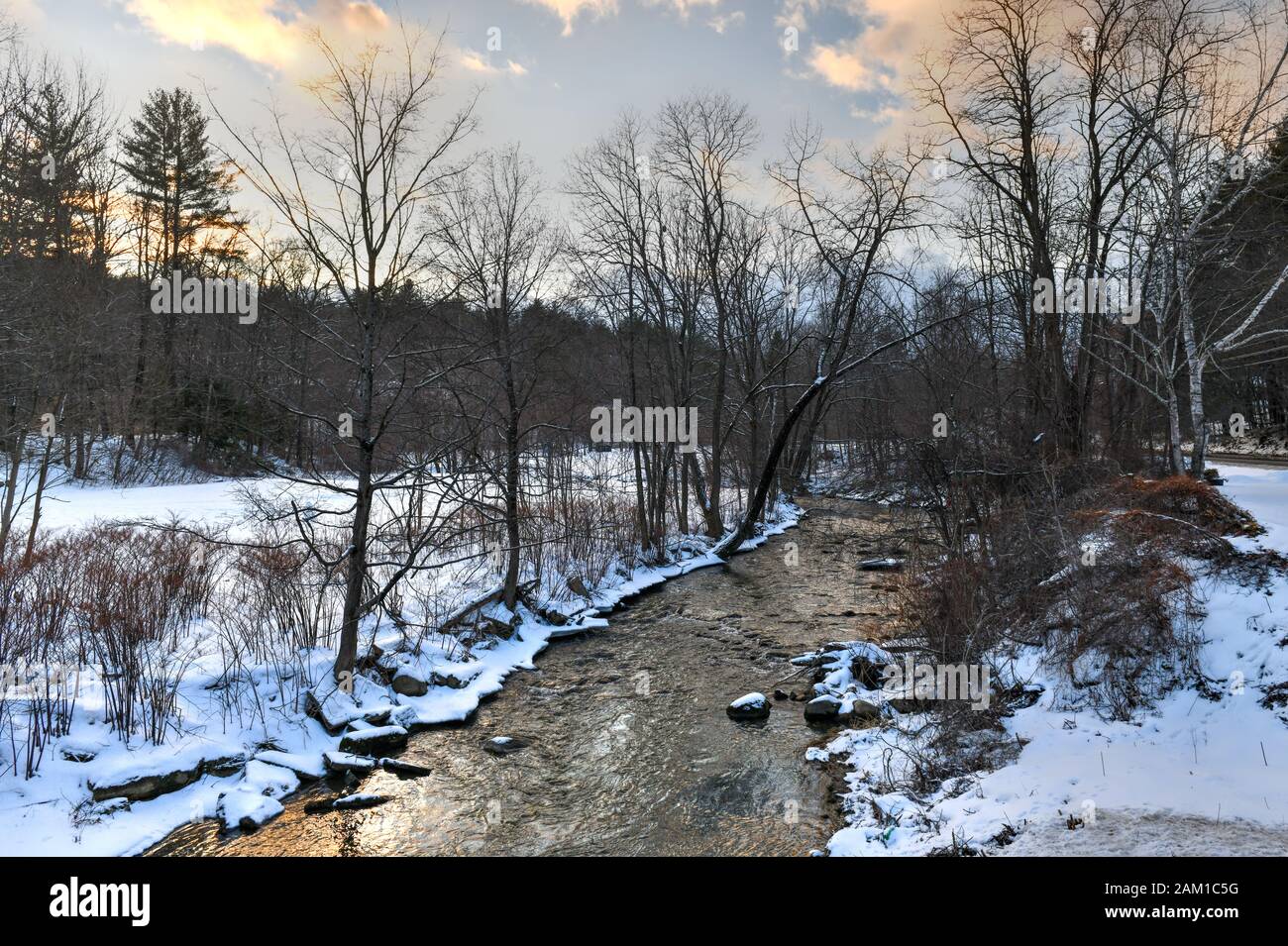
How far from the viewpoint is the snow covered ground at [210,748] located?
548 cm

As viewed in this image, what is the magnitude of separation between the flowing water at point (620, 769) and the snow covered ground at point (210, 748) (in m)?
0.27

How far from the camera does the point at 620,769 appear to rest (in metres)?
7.28

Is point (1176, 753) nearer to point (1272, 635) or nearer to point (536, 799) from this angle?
point (1272, 635)

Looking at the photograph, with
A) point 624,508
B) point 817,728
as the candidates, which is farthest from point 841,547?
point 817,728

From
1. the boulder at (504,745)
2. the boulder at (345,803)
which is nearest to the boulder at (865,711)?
the boulder at (504,745)

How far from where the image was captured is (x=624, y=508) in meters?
19.0

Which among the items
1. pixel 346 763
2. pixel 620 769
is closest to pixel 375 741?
pixel 346 763

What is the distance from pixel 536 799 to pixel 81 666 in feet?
16.7

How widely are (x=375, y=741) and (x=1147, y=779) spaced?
7.57 metres

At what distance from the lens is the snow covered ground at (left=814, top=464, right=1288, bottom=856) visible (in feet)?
14.3

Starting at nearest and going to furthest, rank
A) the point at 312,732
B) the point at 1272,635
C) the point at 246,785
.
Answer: the point at 1272,635 < the point at 246,785 < the point at 312,732

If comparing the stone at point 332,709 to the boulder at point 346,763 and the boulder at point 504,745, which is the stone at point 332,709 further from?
the boulder at point 504,745

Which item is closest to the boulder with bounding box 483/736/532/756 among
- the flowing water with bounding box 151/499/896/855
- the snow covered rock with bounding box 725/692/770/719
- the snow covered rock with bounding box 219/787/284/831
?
the flowing water with bounding box 151/499/896/855
